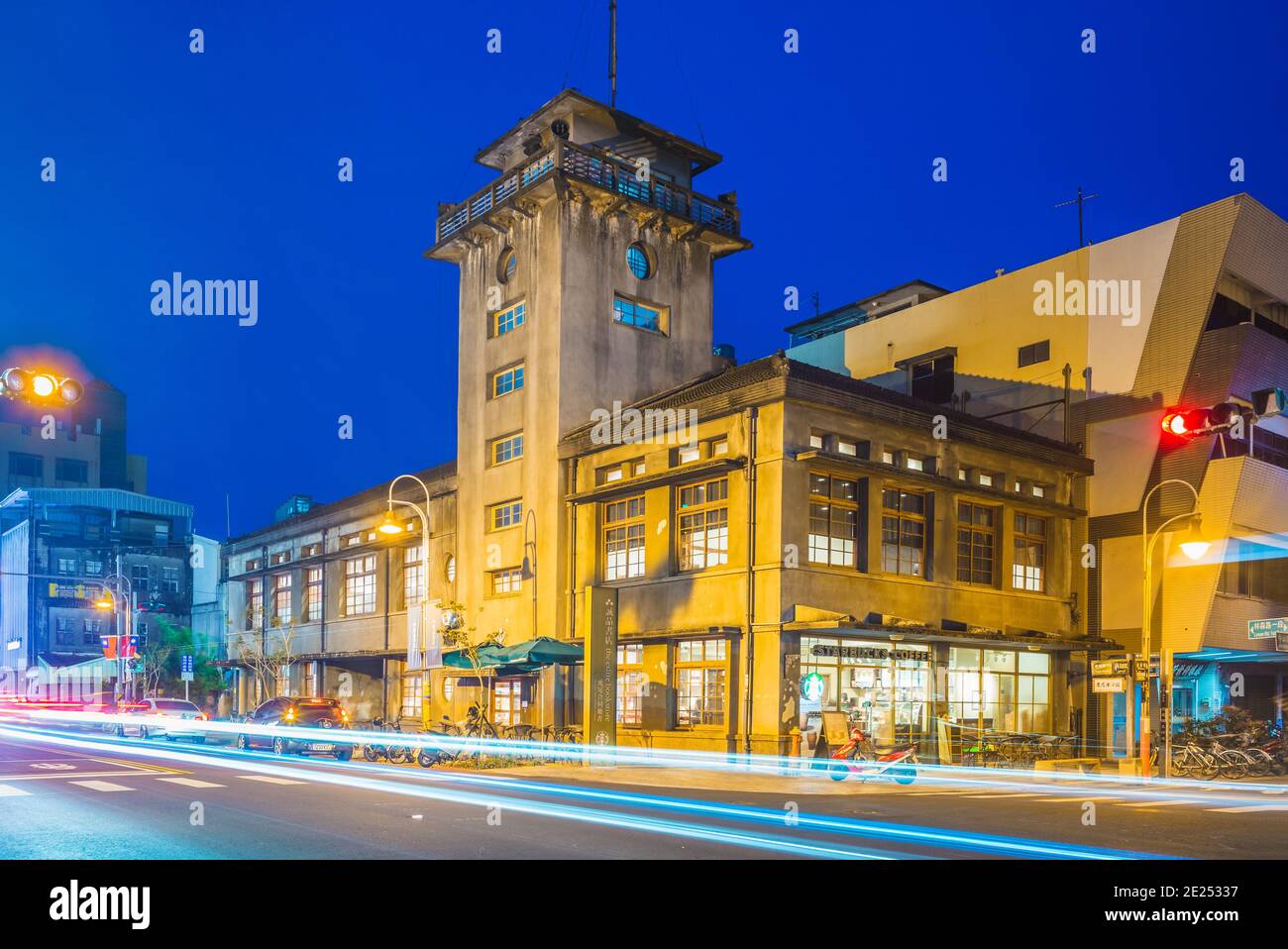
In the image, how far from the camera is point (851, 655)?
102 ft

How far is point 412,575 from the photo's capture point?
44.9m

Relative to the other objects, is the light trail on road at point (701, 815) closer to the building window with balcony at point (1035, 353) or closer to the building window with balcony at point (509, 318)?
the building window with balcony at point (509, 318)

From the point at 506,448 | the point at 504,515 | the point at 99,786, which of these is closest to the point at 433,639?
the point at 504,515

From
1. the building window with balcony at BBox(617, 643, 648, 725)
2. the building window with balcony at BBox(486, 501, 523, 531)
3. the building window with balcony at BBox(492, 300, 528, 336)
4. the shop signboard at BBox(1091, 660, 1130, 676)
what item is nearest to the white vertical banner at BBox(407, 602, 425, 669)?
the building window with balcony at BBox(486, 501, 523, 531)

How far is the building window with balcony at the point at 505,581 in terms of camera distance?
126 feet

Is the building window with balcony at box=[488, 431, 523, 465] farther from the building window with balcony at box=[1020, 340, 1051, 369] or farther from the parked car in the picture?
the building window with balcony at box=[1020, 340, 1051, 369]

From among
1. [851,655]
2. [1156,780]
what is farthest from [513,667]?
[1156,780]

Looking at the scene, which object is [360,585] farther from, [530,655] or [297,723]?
[530,655]

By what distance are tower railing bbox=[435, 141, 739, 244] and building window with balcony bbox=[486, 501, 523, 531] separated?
10.0 meters

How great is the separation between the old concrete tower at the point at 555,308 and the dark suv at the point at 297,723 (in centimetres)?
581

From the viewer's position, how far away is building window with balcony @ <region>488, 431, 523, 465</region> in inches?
1542

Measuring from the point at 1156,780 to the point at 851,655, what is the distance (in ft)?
26.3
